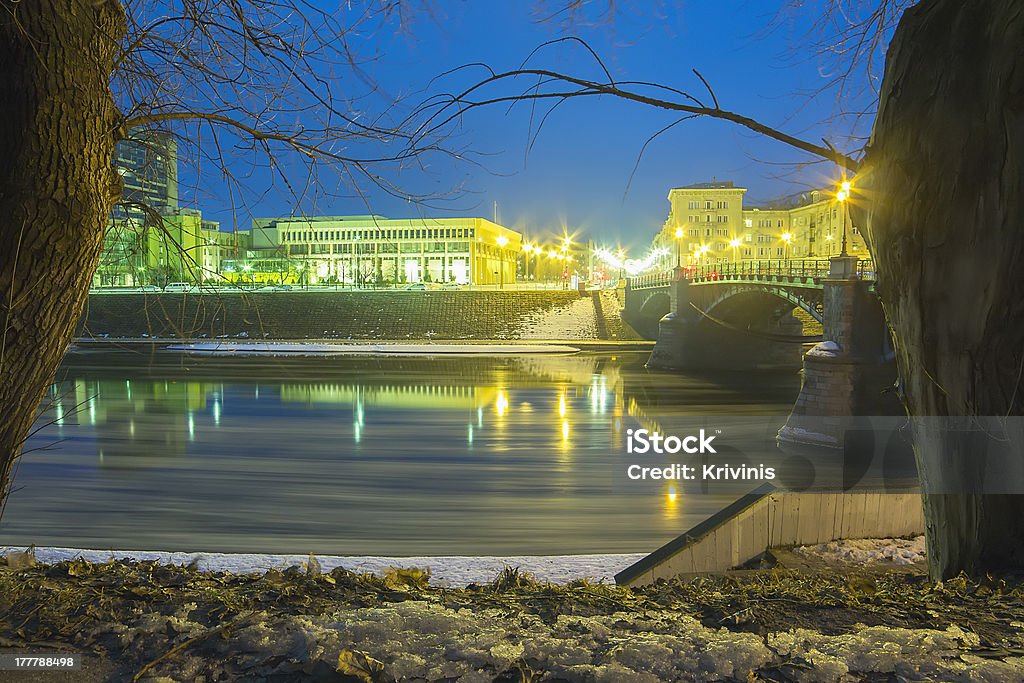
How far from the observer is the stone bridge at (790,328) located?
22766 mm

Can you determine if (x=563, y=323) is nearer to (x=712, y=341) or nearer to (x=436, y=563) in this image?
(x=712, y=341)

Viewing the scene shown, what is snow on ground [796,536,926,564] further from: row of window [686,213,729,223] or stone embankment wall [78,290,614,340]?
row of window [686,213,729,223]

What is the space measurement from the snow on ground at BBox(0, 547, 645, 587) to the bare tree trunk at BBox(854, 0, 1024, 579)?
15.4ft

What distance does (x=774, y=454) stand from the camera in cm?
2078

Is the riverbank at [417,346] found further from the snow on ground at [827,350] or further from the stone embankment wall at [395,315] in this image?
the snow on ground at [827,350]

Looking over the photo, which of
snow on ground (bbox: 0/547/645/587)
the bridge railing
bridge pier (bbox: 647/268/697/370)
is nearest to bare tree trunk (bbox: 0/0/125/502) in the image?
snow on ground (bbox: 0/547/645/587)

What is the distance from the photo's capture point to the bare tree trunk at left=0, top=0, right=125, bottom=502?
277 centimetres

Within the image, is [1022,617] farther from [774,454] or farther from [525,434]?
[525,434]

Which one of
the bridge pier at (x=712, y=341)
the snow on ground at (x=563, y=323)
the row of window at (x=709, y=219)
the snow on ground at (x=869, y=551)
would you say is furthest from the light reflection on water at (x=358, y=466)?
the row of window at (x=709, y=219)

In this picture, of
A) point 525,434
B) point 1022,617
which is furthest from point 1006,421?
point 525,434

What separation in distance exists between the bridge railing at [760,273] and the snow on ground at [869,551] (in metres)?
11.3

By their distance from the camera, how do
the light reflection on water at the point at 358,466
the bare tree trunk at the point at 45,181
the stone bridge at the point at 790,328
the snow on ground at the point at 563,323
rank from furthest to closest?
the snow on ground at the point at 563,323
the stone bridge at the point at 790,328
the light reflection on water at the point at 358,466
the bare tree trunk at the point at 45,181

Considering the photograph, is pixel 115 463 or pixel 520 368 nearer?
pixel 115 463

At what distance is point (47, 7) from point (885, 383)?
81.5ft
